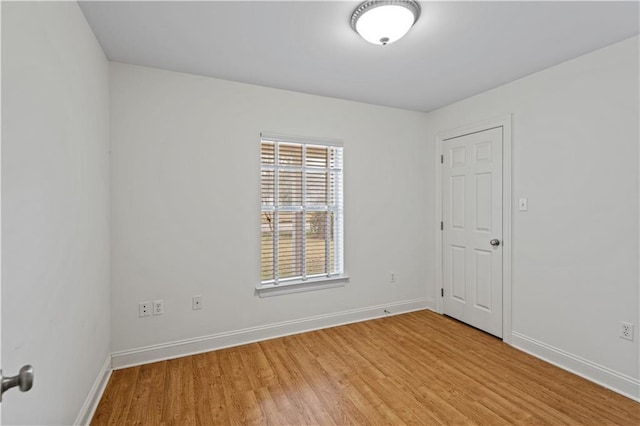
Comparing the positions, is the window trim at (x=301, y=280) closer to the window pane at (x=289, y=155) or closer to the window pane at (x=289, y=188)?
the window pane at (x=289, y=155)

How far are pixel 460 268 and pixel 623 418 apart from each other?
68.7 inches

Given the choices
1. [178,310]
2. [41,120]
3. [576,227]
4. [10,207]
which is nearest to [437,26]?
[576,227]

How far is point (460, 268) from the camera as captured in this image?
355cm

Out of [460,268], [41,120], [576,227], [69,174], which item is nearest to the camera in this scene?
[41,120]

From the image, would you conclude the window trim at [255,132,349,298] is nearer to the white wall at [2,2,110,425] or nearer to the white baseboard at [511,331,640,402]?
the white wall at [2,2,110,425]

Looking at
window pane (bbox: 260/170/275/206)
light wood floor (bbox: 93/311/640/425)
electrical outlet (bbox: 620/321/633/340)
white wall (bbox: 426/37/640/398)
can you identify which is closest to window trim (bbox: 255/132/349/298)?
window pane (bbox: 260/170/275/206)

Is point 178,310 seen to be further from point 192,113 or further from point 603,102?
point 603,102

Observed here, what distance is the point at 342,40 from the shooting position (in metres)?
2.21

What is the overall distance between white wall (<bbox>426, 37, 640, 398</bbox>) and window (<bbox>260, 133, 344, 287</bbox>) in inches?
68.3

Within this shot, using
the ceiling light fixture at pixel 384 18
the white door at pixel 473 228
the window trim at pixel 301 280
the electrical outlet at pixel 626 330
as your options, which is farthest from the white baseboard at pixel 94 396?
the electrical outlet at pixel 626 330

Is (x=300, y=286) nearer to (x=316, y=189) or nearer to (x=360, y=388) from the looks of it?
(x=316, y=189)

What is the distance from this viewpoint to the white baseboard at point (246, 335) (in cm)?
260

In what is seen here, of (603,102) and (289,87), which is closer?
(603,102)

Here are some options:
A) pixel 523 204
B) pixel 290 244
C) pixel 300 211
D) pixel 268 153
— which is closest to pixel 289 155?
pixel 268 153
